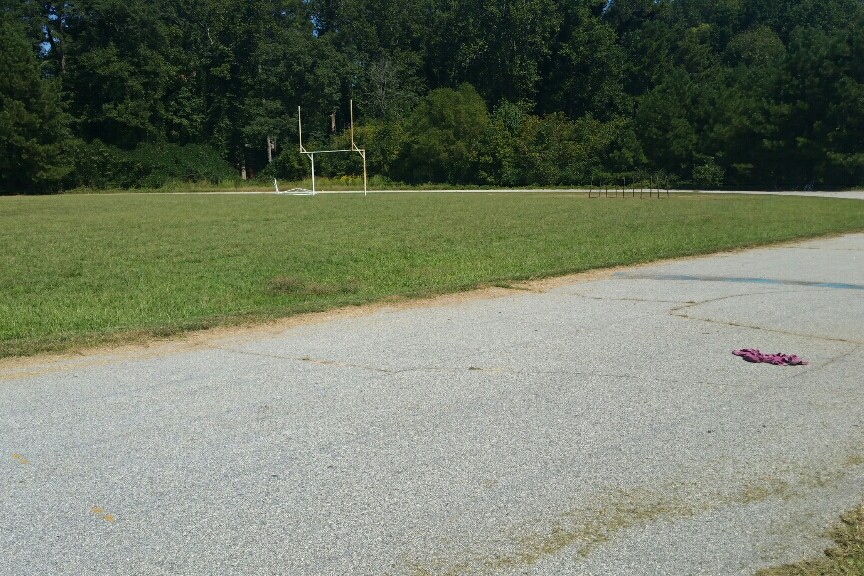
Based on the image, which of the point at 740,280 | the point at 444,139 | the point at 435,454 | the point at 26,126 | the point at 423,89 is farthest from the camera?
the point at 423,89

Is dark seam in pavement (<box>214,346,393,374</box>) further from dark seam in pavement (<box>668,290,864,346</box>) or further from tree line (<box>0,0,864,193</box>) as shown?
tree line (<box>0,0,864,193</box>)

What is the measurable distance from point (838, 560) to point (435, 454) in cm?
234

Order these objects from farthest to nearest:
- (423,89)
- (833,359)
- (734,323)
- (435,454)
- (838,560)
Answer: (423,89) < (734,323) < (833,359) < (435,454) < (838,560)

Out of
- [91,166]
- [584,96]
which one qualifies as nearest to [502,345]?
[91,166]

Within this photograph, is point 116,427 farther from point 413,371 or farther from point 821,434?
point 821,434

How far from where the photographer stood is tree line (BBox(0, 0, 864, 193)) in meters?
68.7

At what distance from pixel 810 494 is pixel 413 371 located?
142 inches

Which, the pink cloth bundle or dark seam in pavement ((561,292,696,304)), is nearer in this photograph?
the pink cloth bundle

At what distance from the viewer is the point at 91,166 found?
274ft

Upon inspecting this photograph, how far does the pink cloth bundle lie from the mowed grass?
520cm

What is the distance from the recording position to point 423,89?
104 m

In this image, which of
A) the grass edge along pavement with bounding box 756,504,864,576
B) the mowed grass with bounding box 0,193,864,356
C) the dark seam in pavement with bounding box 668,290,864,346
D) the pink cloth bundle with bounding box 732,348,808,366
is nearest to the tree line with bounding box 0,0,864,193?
the mowed grass with bounding box 0,193,864,356

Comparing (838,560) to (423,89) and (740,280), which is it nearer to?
(740,280)

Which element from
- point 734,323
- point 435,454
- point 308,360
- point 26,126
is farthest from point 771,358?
point 26,126
